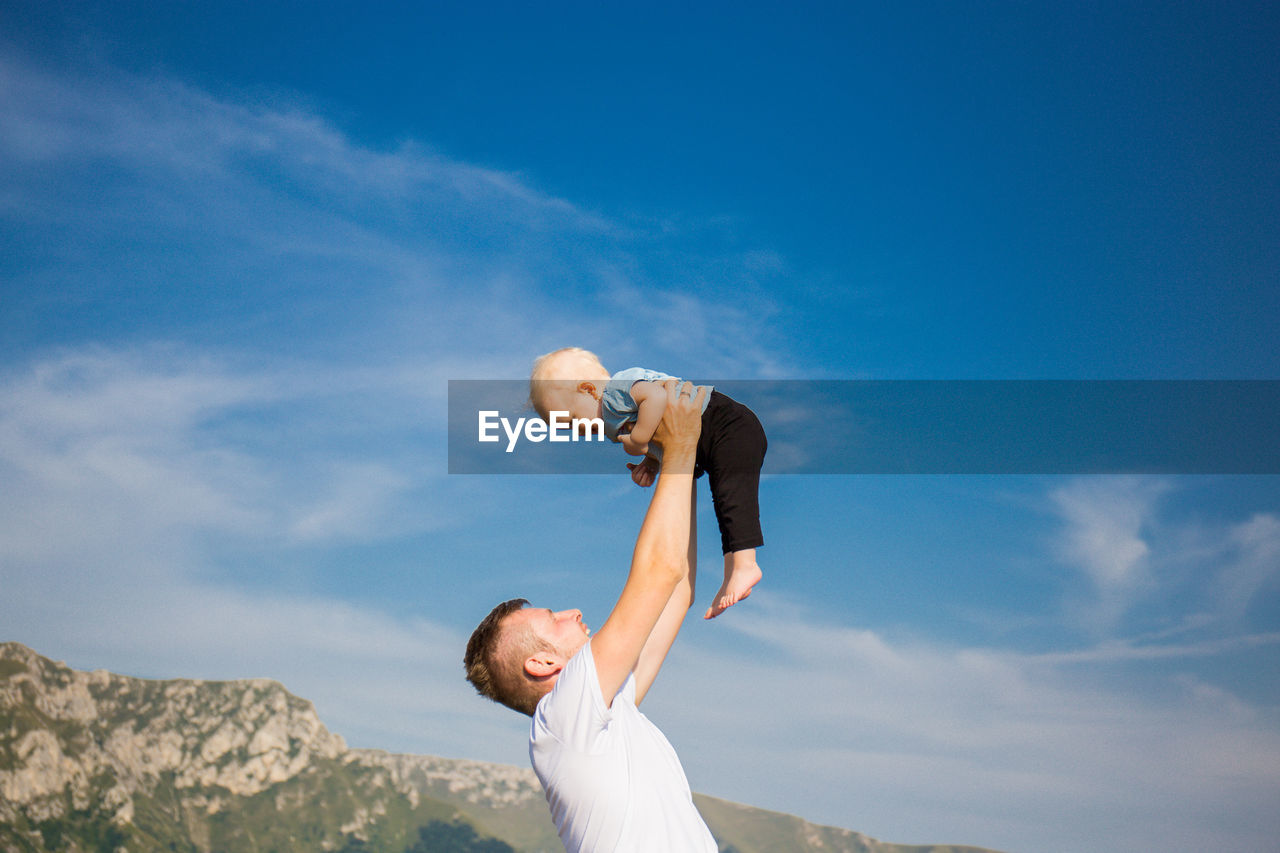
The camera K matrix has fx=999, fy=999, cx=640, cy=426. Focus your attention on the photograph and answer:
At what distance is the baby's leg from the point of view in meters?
6.47

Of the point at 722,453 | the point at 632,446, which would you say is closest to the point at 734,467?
the point at 722,453

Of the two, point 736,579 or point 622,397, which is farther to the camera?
point 622,397

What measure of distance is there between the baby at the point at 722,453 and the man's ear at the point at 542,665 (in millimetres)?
1231

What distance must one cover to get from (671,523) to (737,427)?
7.03 ft

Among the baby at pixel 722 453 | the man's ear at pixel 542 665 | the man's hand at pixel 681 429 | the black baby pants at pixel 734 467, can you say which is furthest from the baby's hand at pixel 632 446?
the man's ear at pixel 542 665

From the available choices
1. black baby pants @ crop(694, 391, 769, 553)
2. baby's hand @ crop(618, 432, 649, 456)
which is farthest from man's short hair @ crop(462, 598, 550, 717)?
black baby pants @ crop(694, 391, 769, 553)

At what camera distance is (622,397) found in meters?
6.85

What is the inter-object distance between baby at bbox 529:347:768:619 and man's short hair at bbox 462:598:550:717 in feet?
4.26

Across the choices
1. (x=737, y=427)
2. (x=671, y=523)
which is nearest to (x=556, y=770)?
(x=671, y=523)

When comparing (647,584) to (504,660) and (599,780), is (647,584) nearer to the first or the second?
(599,780)

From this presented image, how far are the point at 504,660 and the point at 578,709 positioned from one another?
0.76 metres

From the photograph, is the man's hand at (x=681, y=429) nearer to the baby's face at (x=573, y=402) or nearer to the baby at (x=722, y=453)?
the baby at (x=722, y=453)

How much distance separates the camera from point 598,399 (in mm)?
7320

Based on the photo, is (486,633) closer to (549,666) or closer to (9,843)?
(549,666)
